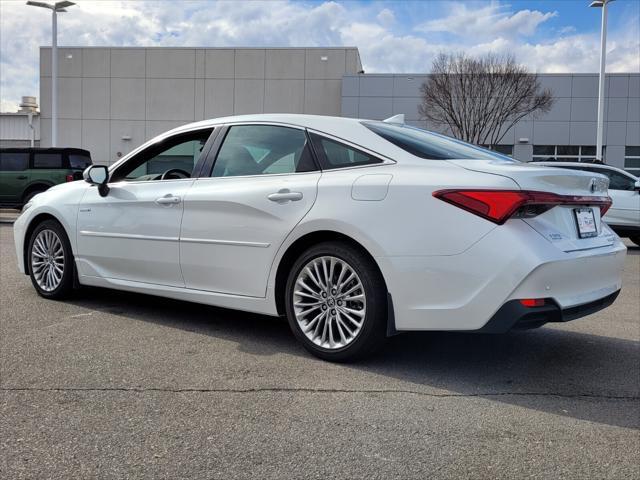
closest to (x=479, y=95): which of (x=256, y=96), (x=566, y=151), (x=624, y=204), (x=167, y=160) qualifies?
Result: (x=566, y=151)

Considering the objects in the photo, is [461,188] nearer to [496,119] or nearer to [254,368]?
[254,368]

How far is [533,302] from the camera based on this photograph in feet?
11.4

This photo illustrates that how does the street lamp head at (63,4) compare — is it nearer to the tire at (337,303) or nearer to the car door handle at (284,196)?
the car door handle at (284,196)

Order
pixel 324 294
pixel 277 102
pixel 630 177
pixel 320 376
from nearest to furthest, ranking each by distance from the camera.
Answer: pixel 320 376, pixel 324 294, pixel 630 177, pixel 277 102

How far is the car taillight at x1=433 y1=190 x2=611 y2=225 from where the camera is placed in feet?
11.5

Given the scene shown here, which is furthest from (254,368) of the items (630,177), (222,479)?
(630,177)

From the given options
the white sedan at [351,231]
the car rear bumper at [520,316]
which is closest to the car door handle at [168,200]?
the white sedan at [351,231]

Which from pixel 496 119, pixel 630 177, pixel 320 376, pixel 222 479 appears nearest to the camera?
pixel 222 479

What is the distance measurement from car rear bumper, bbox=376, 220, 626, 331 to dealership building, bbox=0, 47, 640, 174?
29.2 meters

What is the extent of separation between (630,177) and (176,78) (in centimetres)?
2894

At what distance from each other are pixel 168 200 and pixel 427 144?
199 cm

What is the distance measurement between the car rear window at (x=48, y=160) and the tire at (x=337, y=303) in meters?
15.5

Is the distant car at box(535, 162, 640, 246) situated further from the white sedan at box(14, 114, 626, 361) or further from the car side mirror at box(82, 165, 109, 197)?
the car side mirror at box(82, 165, 109, 197)

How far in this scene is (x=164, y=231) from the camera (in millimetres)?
4906
